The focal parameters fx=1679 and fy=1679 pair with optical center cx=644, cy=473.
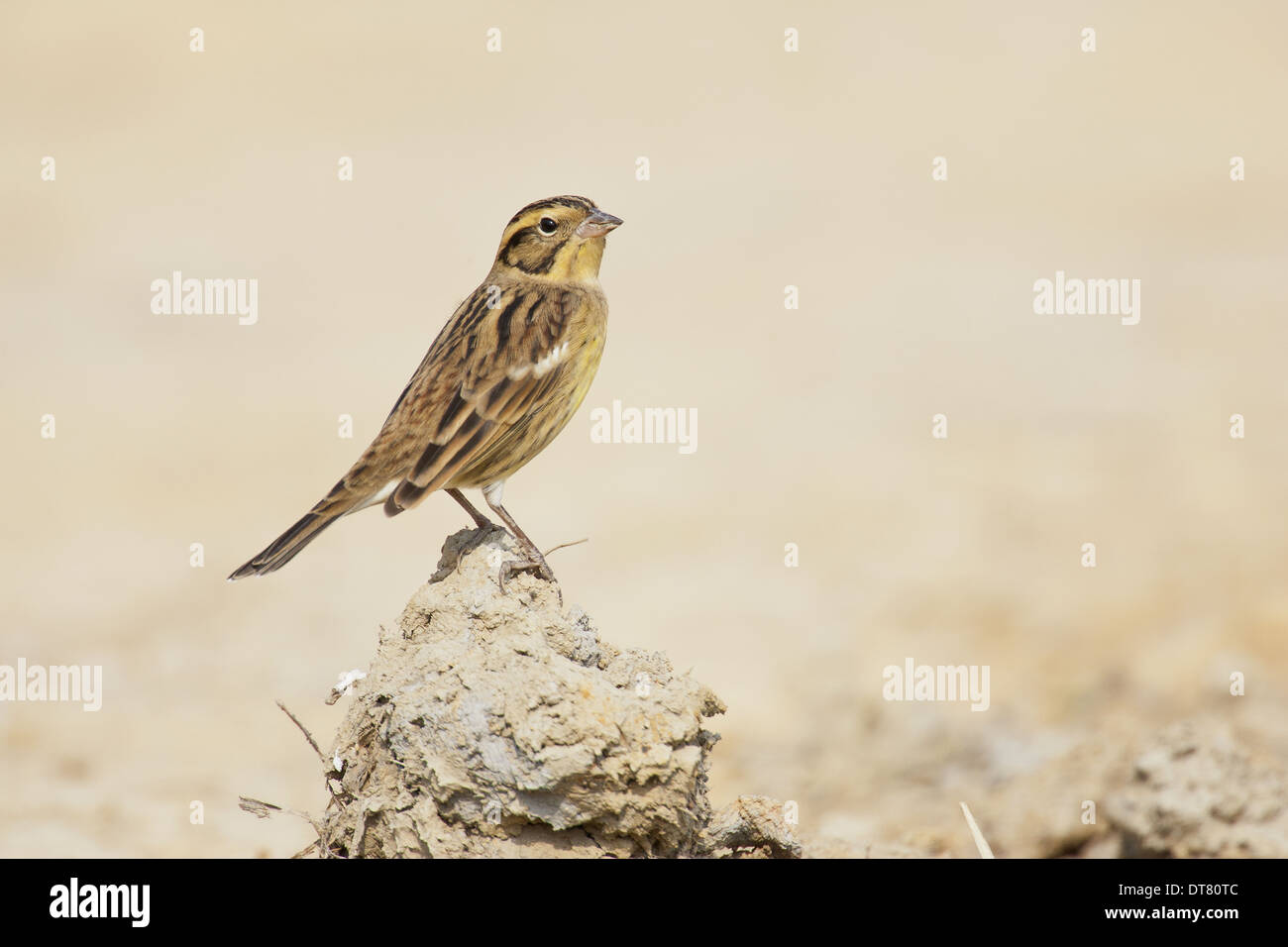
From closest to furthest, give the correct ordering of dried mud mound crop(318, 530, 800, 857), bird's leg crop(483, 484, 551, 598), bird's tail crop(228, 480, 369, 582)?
1. dried mud mound crop(318, 530, 800, 857)
2. bird's leg crop(483, 484, 551, 598)
3. bird's tail crop(228, 480, 369, 582)

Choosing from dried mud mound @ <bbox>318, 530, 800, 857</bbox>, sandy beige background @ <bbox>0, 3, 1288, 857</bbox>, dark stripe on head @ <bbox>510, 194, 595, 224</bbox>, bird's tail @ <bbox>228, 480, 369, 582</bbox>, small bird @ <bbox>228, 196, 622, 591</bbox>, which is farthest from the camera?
sandy beige background @ <bbox>0, 3, 1288, 857</bbox>

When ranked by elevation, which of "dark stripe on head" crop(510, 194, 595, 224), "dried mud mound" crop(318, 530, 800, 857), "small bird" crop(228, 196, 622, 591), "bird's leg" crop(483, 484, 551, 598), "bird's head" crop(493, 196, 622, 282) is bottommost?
"dried mud mound" crop(318, 530, 800, 857)

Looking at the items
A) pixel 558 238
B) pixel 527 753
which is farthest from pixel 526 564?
pixel 558 238

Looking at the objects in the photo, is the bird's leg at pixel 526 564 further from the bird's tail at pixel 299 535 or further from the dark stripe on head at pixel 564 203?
the dark stripe on head at pixel 564 203

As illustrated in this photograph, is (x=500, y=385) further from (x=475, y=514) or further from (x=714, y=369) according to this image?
(x=714, y=369)

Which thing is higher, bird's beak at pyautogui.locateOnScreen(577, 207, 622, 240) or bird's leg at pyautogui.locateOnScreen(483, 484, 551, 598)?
bird's beak at pyautogui.locateOnScreen(577, 207, 622, 240)

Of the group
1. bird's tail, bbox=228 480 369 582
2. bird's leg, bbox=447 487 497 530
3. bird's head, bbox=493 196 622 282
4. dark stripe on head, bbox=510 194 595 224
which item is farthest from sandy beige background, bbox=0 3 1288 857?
dark stripe on head, bbox=510 194 595 224

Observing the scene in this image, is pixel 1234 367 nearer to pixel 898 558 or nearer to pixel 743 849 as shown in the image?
pixel 898 558

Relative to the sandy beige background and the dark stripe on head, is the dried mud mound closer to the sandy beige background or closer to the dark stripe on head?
the dark stripe on head
